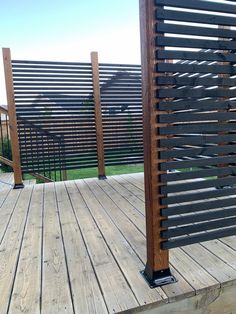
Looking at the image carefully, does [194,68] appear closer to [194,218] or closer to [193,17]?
[193,17]

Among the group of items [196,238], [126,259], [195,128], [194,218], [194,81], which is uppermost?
[194,81]

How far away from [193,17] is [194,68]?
243 mm

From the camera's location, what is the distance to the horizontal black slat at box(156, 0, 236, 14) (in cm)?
119

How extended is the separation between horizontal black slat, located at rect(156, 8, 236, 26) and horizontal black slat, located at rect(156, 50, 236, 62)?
150mm

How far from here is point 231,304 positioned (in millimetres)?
1402

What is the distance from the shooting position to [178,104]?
A: 127cm

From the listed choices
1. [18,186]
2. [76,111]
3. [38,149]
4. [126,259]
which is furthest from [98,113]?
[126,259]

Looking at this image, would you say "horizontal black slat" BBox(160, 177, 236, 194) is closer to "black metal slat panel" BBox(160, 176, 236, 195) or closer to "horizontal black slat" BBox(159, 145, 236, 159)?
"black metal slat panel" BBox(160, 176, 236, 195)

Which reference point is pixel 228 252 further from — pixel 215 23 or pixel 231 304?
pixel 215 23

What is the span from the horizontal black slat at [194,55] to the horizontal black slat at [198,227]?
91cm

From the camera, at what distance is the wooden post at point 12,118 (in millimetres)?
3572

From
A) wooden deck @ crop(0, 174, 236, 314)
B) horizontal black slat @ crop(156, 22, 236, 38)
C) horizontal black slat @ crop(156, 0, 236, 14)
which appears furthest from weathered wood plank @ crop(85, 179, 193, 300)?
horizontal black slat @ crop(156, 0, 236, 14)

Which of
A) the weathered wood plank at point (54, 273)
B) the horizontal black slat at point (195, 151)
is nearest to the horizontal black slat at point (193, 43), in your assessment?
the horizontal black slat at point (195, 151)

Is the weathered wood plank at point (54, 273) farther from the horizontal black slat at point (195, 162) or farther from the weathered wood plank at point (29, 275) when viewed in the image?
the horizontal black slat at point (195, 162)
